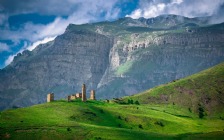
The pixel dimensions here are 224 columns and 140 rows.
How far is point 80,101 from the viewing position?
191375mm

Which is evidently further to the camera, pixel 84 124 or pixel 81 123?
pixel 81 123

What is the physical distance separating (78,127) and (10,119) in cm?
2143

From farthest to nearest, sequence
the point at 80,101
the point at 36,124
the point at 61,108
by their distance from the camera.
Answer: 1. the point at 80,101
2. the point at 61,108
3. the point at 36,124

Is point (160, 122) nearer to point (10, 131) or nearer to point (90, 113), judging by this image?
point (90, 113)

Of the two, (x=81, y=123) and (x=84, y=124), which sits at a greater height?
(x=81, y=123)

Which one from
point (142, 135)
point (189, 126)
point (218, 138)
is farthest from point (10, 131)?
point (189, 126)

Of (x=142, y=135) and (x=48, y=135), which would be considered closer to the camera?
(x=48, y=135)

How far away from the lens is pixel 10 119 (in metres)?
129

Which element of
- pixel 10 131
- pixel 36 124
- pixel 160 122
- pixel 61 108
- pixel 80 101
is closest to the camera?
pixel 10 131

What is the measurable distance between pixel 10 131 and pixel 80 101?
76.7m

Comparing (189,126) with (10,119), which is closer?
(10,119)

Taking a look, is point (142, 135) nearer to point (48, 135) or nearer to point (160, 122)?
point (48, 135)

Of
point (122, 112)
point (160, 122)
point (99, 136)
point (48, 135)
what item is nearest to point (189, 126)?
point (160, 122)

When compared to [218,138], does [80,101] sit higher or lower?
higher
